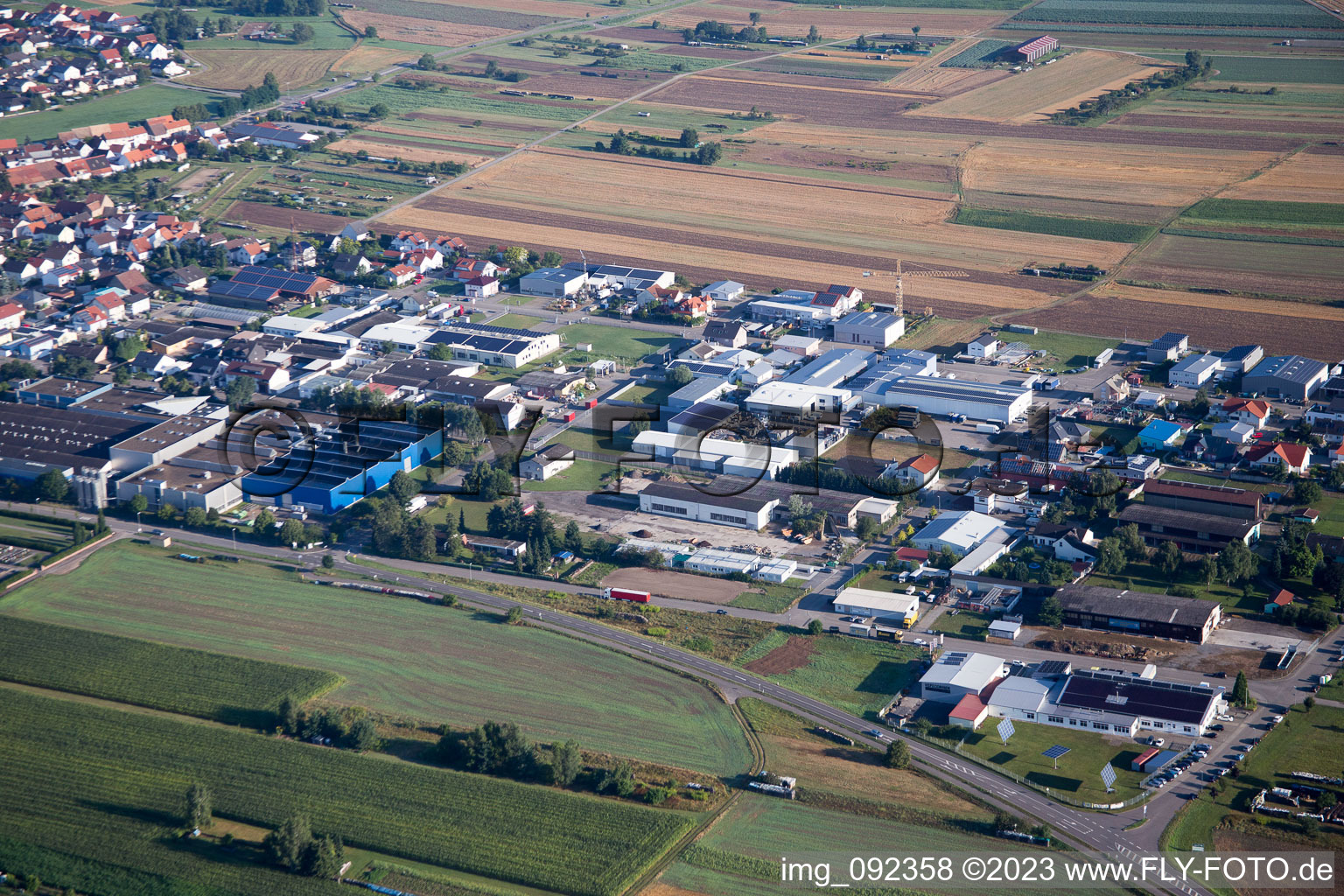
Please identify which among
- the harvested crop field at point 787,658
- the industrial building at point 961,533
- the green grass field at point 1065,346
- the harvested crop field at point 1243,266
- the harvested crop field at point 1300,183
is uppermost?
the harvested crop field at point 1300,183

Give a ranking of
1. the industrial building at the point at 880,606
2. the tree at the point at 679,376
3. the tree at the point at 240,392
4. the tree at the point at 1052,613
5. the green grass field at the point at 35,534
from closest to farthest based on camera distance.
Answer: the tree at the point at 1052,613 → the industrial building at the point at 880,606 → the green grass field at the point at 35,534 → the tree at the point at 240,392 → the tree at the point at 679,376

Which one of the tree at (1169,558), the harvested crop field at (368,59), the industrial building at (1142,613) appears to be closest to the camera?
the industrial building at (1142,613)

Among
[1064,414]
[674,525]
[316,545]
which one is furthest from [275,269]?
[1064,414]

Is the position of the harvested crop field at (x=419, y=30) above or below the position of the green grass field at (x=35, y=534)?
above

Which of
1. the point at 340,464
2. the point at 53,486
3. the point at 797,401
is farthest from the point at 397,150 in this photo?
the point at 53,486

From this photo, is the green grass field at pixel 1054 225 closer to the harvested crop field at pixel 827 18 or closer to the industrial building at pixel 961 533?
the industrial building at pixel 961 533

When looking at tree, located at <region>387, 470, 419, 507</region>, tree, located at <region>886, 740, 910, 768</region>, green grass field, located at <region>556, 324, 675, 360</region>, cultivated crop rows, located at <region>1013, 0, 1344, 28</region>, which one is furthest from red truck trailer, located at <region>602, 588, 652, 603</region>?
cultivated crop rows, located at <region>1013, 0, 1344, 28</region>

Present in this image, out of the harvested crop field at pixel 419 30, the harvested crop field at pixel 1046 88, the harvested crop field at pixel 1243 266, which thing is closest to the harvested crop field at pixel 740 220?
the harvested crop field at pixel 1243 266
